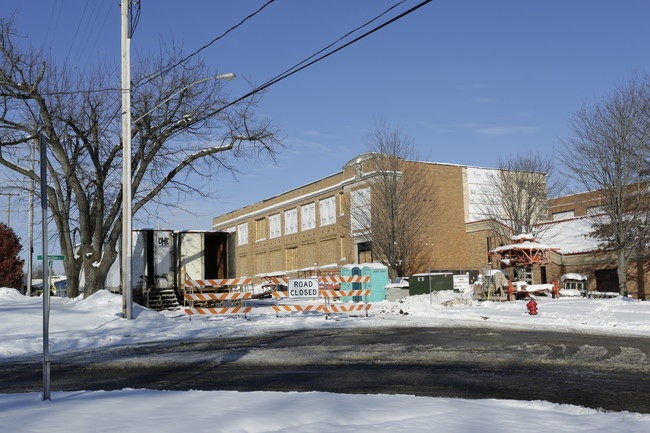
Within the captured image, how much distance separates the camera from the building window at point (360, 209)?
164 feet

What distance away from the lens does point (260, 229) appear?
77625 mm

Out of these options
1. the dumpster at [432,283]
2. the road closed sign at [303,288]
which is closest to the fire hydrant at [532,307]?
the road closed sign at [303,288]

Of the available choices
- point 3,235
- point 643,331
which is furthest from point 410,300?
point 3,235

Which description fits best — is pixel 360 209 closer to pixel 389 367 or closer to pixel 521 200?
pixel 521 200

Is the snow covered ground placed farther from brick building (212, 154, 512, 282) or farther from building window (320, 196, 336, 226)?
building window (320, 196, 336, 226)

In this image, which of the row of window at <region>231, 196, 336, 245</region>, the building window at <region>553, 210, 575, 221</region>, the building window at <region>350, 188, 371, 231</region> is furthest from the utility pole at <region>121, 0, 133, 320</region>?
the building window at <region>553, 210, 575, 221</region>

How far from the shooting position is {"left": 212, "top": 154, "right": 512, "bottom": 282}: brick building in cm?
5411

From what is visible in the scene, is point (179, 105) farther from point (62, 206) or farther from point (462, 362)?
point (462, 362)

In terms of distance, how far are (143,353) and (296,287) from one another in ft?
29.7

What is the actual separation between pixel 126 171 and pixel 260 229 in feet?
187

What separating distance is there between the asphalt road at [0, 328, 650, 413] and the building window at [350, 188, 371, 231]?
3335cm

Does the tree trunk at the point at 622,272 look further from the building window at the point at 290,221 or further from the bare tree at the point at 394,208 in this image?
the building window at the point at 290,221

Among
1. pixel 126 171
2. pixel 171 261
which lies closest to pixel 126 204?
pixel 126 171

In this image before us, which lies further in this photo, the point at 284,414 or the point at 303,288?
the point at 303,288
